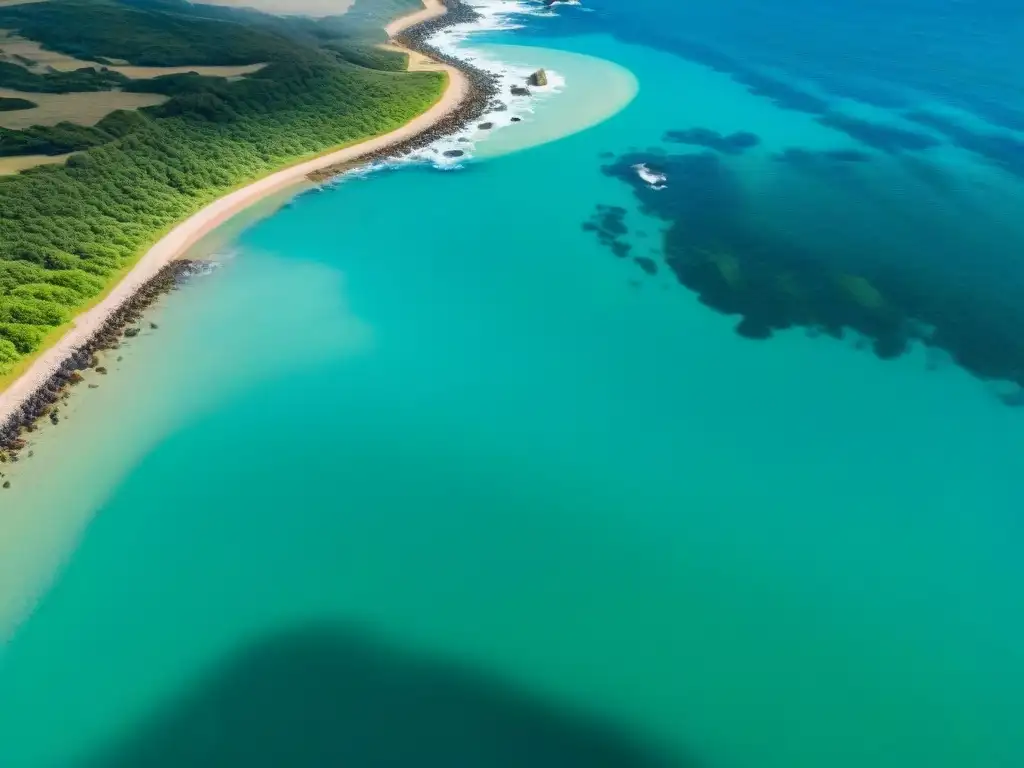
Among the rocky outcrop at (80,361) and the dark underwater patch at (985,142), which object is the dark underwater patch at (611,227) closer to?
the rocky outcrop at (80,361)

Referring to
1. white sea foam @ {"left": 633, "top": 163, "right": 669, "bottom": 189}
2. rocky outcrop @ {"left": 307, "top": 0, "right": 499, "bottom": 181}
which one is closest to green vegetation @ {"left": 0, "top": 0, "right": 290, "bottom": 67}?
rocky outcrop @ {"left": 307, "top": 0, "right": 499, "bottom": 181}

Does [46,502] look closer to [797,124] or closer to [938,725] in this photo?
[938,725]

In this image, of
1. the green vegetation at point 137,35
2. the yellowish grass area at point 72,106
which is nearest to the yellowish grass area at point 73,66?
the green vegetation at point 137,35

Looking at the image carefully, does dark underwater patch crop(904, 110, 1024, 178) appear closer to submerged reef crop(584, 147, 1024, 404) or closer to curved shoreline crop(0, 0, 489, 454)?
submerged reef crop(584, 147, 1024, 404)

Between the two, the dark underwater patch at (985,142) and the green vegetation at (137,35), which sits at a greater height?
the green vegetation at (137,35)

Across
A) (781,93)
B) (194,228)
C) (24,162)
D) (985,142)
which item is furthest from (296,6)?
(985,142)

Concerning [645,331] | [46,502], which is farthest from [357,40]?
[46,502]

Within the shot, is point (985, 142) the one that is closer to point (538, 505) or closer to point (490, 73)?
point (490, 73)
